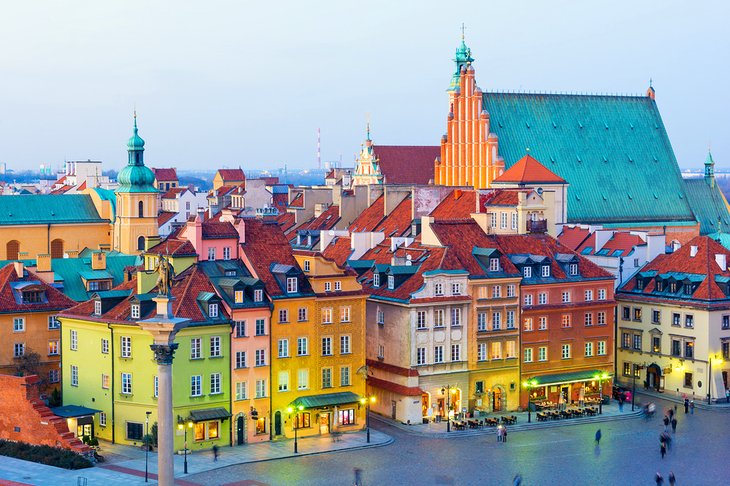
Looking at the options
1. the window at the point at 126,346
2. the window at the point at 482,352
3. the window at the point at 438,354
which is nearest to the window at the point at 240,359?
the window at the point at 126,346

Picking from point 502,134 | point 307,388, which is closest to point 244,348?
point 307,388

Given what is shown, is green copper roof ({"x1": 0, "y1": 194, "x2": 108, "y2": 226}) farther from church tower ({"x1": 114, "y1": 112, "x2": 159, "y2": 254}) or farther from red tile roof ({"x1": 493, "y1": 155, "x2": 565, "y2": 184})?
red tile roof ({"x1": 493, "y1": 155, "x2": 565, "y2": 184})

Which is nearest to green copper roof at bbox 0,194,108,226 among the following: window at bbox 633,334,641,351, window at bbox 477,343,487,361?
window at bbox 477,343,487,361

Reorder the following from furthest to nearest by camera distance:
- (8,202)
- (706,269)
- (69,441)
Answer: (8,202) → (706,269) → (69,441)

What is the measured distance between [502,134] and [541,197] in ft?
85.7

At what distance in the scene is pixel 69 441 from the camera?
77.1 metres

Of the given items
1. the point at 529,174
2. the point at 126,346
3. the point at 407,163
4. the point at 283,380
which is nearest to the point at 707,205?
the point at 529,174

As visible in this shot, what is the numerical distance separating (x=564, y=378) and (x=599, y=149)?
45466 millimetres

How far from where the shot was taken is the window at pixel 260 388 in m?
84.4

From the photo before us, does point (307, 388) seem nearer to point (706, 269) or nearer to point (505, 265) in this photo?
point (505, 265)

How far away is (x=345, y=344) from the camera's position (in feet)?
289

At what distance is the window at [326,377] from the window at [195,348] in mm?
9069

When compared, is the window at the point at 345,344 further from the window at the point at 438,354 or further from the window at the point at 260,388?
the window at the point at 260,388

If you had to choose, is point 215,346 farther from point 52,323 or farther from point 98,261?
point 98,261
